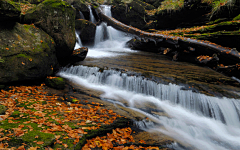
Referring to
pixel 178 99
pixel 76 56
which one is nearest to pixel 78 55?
pixel 76 56

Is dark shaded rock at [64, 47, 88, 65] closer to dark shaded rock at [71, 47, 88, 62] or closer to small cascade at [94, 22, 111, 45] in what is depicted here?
dark shaded rock at [71, 47, 88, 62]

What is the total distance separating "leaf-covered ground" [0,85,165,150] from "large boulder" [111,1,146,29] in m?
16.7

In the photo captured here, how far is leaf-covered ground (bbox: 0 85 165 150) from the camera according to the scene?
224cm

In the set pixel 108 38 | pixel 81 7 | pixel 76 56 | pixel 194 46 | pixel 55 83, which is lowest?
pixel 55 83

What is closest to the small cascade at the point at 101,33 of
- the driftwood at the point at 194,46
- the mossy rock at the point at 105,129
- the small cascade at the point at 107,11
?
the small cascade at the point at 107,11

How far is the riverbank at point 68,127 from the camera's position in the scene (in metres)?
2.30

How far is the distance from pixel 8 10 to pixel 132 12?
16200 millimetres

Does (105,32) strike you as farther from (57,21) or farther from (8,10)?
(8,10)

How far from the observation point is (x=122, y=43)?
16484mm

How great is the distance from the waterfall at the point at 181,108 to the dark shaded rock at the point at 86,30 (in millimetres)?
8608

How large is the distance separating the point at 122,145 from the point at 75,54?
6859 mm

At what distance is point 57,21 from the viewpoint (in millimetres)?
6500

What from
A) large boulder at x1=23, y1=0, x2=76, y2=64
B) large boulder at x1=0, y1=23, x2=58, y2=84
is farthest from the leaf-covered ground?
large boulder at x1=23, y1=0, x2=76, y2=64

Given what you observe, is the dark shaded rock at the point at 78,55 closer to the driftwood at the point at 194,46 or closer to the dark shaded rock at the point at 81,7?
the driftwood at the point at 194,46
